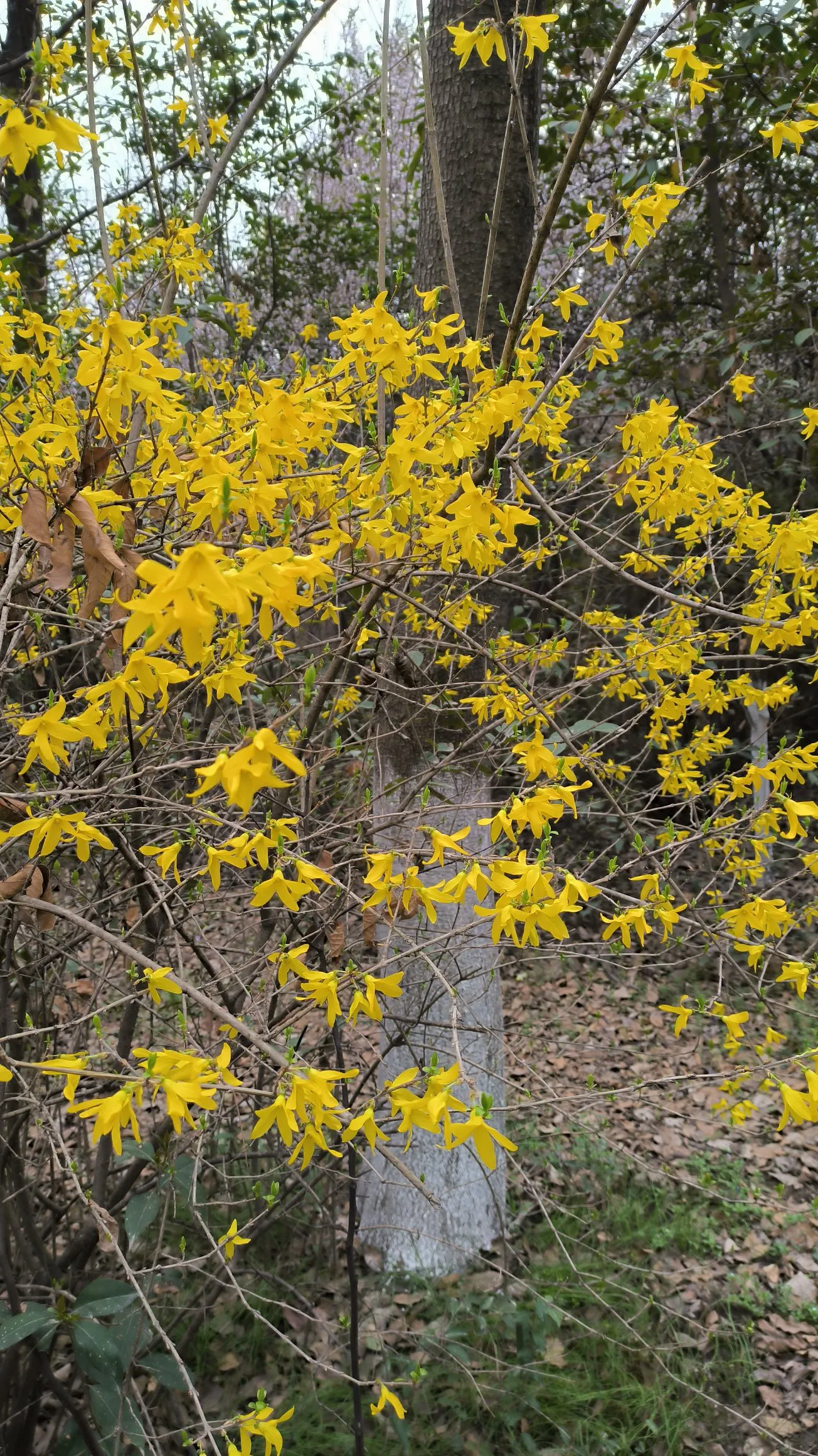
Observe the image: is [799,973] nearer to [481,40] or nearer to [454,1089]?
[454,1089]

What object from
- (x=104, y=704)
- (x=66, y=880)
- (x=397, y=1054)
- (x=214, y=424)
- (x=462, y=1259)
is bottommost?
(x=462, y=1259)

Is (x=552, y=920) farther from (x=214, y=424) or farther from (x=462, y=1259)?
(x=462, y=1259)

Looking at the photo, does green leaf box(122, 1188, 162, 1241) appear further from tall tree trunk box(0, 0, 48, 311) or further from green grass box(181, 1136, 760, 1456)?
tall tree trunk box(0, 0, 48, 311)

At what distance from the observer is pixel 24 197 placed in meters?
4.29

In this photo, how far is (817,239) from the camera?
5.55 m

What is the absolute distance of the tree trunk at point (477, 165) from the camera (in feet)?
7.93

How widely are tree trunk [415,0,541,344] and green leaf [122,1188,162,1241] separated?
2.35 metres

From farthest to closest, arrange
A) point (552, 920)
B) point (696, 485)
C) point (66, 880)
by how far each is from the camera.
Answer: point (66, 880), point (696, 485), point (552, 920)

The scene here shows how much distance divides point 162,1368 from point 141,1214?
0.33 meters

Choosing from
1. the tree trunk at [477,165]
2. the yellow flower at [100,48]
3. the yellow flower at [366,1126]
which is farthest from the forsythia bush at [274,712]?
the yellow flower at [100,48]

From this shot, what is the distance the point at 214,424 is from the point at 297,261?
6105 mm

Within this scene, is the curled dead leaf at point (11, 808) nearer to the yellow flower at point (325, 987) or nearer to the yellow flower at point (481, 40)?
the yellow flower at point (325, 987)

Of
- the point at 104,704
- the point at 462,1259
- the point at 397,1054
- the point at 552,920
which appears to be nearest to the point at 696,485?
the point at 552,920

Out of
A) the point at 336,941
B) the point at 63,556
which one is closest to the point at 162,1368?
the point at 336,941
